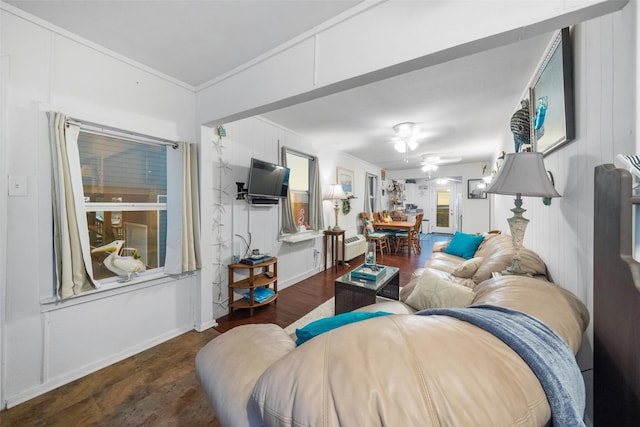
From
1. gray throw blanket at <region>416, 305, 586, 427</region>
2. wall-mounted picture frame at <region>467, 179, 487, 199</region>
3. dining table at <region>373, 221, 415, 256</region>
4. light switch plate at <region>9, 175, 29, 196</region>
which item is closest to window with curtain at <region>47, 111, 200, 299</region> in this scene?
light switch plate at <region>9, 175, 29, 196</region>

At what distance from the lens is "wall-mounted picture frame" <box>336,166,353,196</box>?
16.6 feet

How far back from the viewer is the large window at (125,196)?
6.04ft

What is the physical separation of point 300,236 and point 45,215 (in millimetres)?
2735

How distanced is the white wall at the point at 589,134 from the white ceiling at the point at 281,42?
767mm

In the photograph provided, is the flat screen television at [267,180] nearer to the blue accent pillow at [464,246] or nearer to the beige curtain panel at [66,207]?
the beige curtain panel at [66,207]

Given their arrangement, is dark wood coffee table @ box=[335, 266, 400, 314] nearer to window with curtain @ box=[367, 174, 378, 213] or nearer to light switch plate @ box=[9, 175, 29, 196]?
light switch plate @ box=[9, 175, 29, 196]

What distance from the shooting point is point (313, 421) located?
0.48m

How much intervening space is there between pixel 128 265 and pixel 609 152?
3.11 meters

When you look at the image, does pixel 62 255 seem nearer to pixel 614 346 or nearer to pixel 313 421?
pixel 313 421

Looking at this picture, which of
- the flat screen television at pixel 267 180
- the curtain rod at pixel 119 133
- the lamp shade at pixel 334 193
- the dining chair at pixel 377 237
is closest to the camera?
the curtain rod at pixel 119 133

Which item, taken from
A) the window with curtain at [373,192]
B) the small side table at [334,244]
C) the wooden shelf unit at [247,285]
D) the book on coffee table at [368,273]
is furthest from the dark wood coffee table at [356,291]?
the window with curtain at [373,192]

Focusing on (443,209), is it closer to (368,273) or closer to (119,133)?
(368,273)

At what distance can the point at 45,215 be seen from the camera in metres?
1.60

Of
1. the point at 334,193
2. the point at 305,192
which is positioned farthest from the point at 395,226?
the point at 305,192
